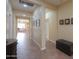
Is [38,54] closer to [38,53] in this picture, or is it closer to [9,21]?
[38,53]

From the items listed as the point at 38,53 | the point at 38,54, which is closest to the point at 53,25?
the point at 38,53

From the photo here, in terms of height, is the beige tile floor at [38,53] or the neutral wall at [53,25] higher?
the neutral wall at [53,25]

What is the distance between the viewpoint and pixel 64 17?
17.5 feet

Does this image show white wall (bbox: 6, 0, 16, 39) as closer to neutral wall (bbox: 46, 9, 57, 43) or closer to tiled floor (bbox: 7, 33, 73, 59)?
tiled floor (bbox: 7, 33, 73, 59)

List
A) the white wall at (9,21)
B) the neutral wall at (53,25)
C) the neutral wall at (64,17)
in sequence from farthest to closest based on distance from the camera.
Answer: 1. the neutral wall at (53,25)
2. the neutral wall at (64,17)
3. the white wall at (9,21)

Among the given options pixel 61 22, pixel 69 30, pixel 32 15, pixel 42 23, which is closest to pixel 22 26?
pixel 32 15

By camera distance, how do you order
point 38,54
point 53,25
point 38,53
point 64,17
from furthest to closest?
1. point 53,25
2. point 64,17
3. point 38,53
4. point 38,54

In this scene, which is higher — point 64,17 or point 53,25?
point 64,17

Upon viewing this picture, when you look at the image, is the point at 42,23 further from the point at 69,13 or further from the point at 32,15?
the point at 32,15

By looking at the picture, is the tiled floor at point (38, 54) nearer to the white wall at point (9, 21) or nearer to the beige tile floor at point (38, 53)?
the beige tile floor at point (38, 53)

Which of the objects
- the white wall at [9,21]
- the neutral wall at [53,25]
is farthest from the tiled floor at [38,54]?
the neutral wall at [53,25]

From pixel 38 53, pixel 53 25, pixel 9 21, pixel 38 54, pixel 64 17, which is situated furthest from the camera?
pixel 53 25

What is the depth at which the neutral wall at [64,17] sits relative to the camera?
471cm

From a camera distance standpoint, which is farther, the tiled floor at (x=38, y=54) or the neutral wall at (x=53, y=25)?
the neutral wall at (x=53, y=25)
